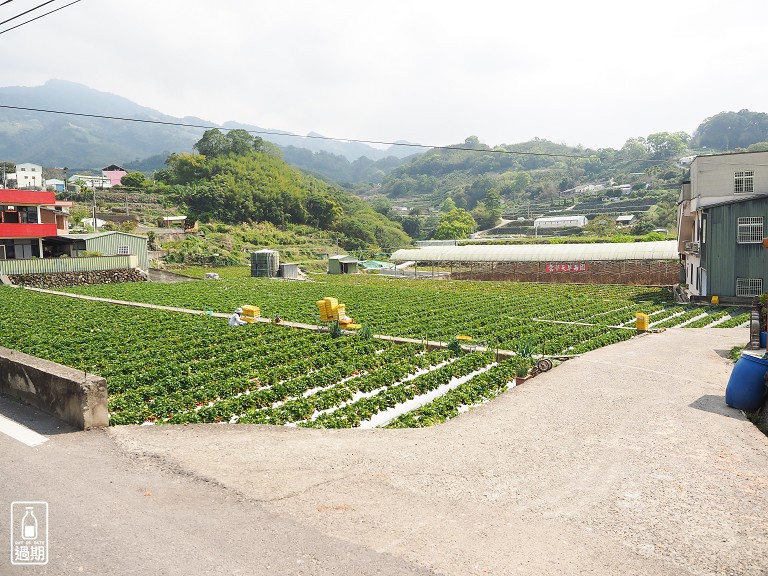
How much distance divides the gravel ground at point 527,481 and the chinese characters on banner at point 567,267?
41.1 m

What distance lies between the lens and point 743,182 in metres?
34.2

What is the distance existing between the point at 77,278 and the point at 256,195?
68277 millimetres

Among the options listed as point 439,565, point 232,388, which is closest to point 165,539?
point 439,565

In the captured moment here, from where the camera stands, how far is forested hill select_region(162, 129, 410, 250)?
10306cm

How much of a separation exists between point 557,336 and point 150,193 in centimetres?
9700

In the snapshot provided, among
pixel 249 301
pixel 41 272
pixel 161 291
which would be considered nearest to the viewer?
pixel 249 301

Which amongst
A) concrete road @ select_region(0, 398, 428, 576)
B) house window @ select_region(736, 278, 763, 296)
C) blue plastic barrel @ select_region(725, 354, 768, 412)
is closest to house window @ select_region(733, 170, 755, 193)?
house window @ select_region(736, 278, 763, 296)

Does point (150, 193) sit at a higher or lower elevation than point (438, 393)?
higher

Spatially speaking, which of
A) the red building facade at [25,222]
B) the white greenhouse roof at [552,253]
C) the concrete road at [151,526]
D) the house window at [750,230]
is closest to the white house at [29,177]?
the red building facade at [25,222]

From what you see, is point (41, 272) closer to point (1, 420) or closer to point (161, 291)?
point (161, 291)

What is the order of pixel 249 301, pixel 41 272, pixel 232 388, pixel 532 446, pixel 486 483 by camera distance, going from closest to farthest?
pixel 486 483
pixel 532 446
pixel 232 388
pixel 249 301
pixel 41 272

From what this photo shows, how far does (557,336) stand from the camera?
22.0 metres

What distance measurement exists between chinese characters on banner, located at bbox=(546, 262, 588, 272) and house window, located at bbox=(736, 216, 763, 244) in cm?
1996

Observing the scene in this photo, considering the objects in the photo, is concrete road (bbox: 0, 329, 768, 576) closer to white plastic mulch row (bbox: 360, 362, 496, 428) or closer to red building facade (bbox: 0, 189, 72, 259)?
white plastic mulch row (bbox: 360, 362, 496, 428)
